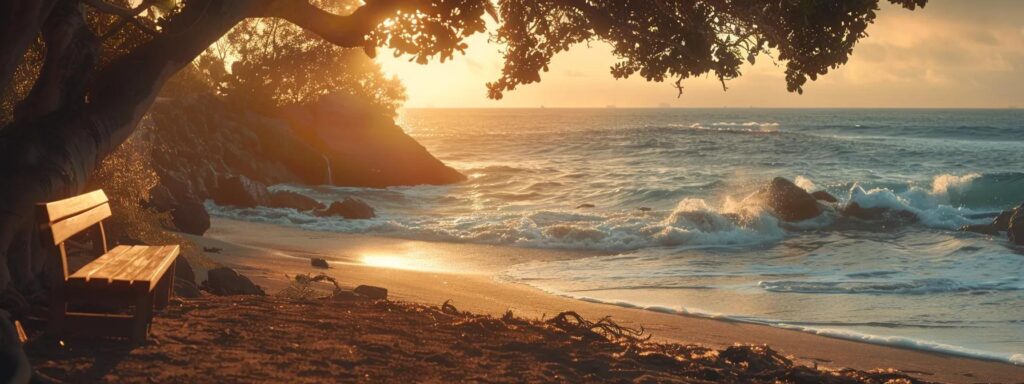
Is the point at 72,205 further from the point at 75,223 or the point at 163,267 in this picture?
the point at 163,267

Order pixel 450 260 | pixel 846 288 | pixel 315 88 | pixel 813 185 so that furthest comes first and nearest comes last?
pixel 315 88 → pixel 813 185 → pixel 450 260 → pixel 846 288

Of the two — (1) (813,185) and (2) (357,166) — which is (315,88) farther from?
(1) (813,185)

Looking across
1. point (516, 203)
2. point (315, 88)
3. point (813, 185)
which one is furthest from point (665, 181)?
point (315, 88)

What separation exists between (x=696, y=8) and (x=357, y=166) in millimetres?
27832

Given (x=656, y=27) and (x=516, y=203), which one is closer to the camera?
(x=656, y=27)

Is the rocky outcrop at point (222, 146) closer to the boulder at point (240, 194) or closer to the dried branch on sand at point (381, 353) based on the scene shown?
the boulder at point (240, 194)

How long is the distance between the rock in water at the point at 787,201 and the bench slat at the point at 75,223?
19.9 metres

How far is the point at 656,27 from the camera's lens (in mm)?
9930

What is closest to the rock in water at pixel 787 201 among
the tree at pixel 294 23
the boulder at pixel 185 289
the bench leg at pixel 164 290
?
the tree at pixel 294 23

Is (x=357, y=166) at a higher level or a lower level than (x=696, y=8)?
lower

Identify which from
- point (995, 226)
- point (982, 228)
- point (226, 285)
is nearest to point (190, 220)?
point (226, 285)

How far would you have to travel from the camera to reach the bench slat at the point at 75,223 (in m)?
5.83

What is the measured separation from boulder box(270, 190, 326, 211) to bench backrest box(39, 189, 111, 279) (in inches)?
727

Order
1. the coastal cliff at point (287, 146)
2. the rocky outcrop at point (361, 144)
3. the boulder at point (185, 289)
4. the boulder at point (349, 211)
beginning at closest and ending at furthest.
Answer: the boulder at point (185, 289)
the boulder at point (349, 211)
the coastal cliff at point (287, 146)
the rocky outcrop at point (361, 144)
